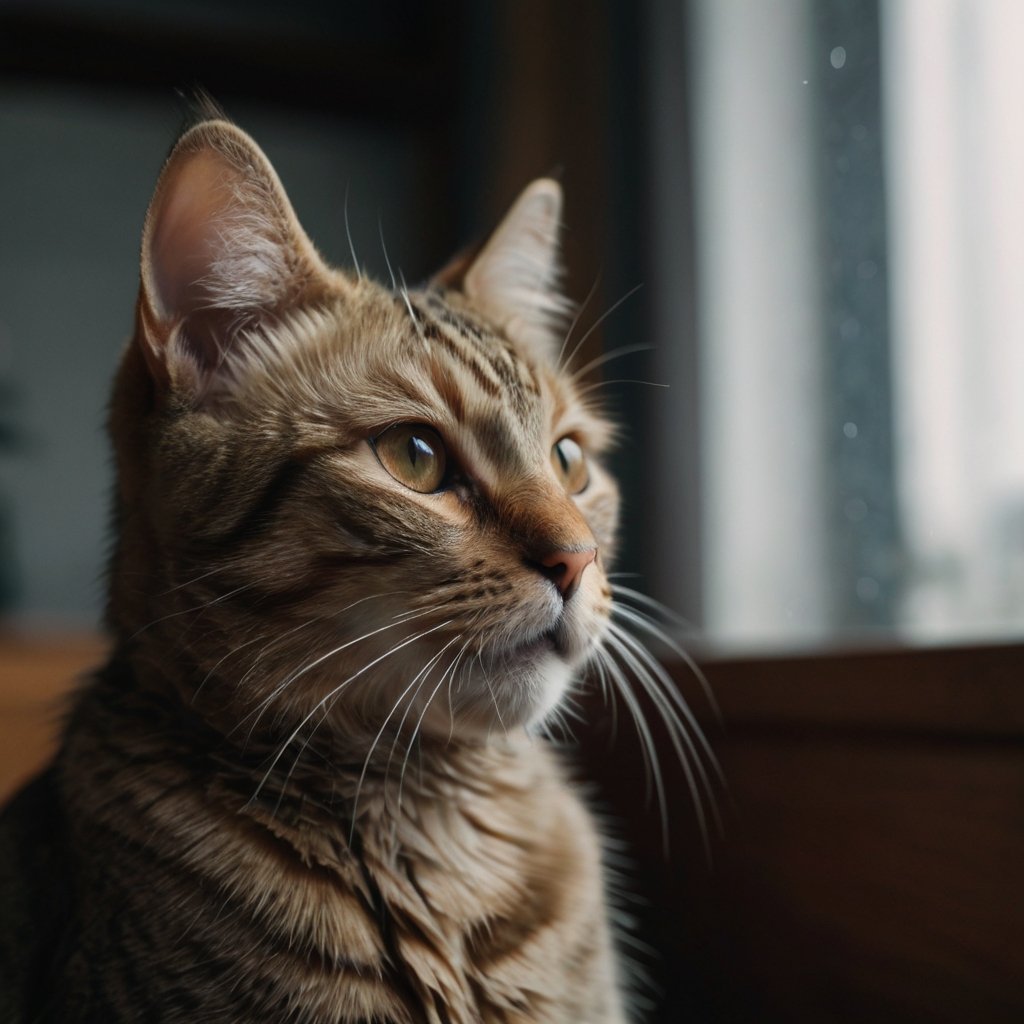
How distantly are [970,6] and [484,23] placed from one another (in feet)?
6.07

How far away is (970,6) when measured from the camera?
117 centimetres

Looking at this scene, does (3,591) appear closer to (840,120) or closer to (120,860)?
(120,860)

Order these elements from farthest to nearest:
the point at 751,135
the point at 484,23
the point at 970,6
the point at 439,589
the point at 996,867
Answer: the point at 484,23, the point at 751,135, the point at 970,6, the point at 996,867, the point at 439,589

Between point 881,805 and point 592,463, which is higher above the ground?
point 592,463

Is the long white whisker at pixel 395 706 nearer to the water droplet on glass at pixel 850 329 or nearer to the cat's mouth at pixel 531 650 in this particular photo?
the cat's mouth at pixel 531 650

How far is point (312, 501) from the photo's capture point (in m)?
0.82

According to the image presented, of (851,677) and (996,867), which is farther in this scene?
(851,677)

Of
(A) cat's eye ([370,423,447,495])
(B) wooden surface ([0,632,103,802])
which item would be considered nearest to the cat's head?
(A) cat's eye ([370,423,447,495])

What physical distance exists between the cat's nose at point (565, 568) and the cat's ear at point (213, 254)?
1.13ft

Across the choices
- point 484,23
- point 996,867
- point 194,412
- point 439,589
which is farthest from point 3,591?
point 996,867

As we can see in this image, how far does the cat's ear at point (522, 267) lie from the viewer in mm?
1114

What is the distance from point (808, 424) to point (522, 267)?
0.57 m

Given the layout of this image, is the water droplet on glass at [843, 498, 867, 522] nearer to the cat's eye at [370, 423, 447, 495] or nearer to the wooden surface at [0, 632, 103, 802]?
the cat's eye at [370, 423, 447, 495]

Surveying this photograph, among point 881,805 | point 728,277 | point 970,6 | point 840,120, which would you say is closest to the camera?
point 881,805
